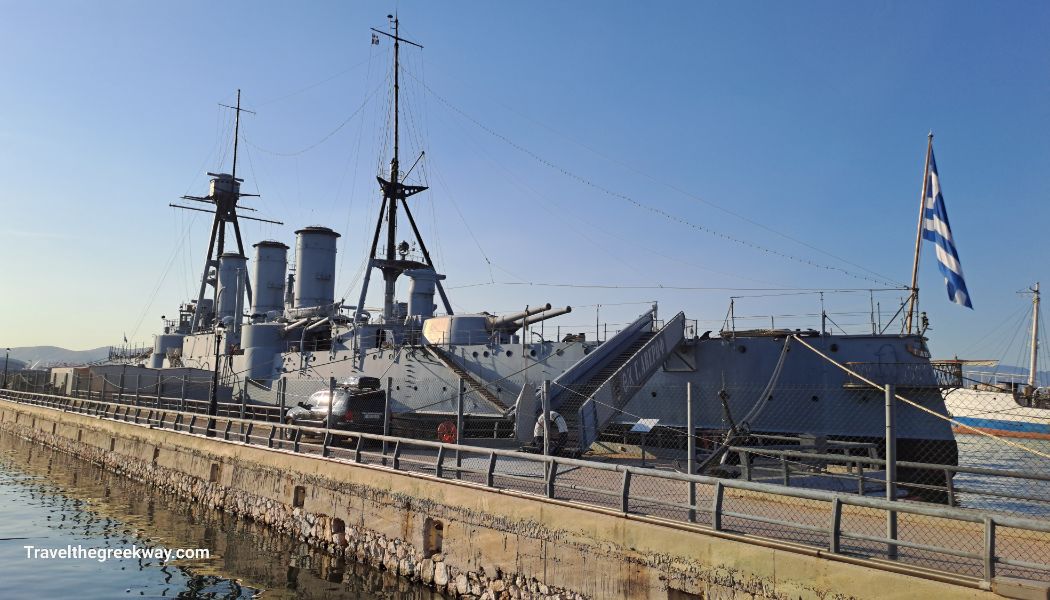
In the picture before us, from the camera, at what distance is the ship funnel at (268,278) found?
5228 centimetres

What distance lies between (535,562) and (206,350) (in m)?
43.7

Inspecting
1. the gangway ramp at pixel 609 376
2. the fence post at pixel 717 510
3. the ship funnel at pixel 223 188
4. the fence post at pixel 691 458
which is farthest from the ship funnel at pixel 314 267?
the fence post at pixel 717 510

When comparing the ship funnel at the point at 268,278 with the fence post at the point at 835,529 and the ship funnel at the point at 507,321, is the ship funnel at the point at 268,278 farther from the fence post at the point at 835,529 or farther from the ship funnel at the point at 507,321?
the fence post at the point at 835,529

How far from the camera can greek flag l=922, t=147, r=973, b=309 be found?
18625mm

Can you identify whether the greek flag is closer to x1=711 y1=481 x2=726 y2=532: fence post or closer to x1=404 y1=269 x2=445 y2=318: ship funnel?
x1=711 y1=481 x2=726 y2=532: fence post

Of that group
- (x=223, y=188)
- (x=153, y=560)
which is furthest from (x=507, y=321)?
(x=223, y=188)

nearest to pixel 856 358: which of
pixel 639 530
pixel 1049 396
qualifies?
pixel 639 530

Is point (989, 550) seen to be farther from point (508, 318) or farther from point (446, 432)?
point (508, 318)

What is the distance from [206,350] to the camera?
48.2 meters

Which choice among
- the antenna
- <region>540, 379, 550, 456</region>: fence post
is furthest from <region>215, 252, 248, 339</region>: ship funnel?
<region>540, 379, 550, 456</region>: fence post

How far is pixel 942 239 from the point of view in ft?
63.7

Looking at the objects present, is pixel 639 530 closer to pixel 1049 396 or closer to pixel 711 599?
pixel 711 599

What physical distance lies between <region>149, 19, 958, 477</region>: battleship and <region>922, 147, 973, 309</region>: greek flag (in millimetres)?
4039

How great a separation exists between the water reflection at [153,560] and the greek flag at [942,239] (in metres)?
15.4
